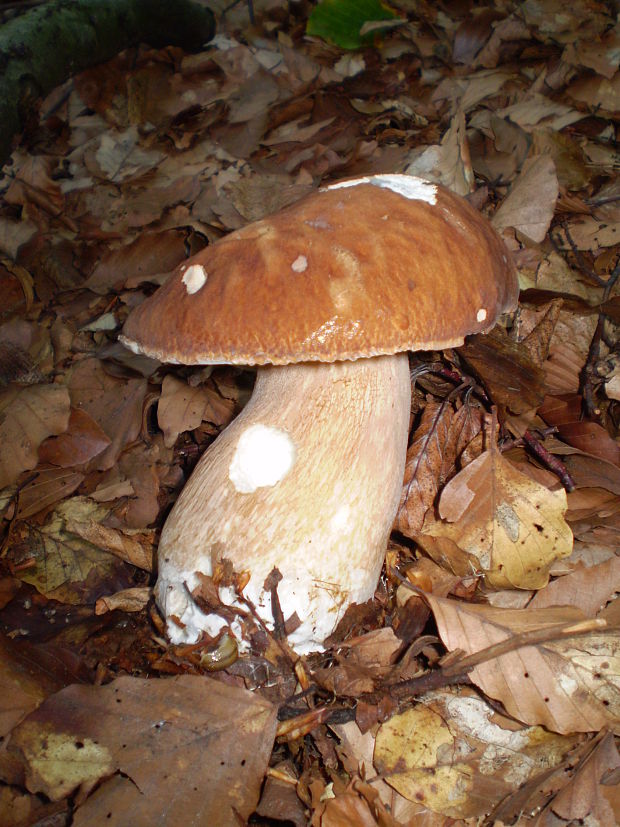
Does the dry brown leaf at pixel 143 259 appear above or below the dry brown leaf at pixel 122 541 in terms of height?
above

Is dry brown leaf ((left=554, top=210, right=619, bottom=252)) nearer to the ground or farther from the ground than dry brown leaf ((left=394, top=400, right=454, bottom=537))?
farther from the ground

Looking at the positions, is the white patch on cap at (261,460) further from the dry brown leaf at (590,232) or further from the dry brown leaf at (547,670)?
the dry brown leaf at (590,232)

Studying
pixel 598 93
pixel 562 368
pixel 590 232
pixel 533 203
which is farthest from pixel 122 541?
pixel 598 93

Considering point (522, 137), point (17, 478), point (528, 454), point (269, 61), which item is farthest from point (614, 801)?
A: point (269, 61)

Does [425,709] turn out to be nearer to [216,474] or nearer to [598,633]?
[598,633]

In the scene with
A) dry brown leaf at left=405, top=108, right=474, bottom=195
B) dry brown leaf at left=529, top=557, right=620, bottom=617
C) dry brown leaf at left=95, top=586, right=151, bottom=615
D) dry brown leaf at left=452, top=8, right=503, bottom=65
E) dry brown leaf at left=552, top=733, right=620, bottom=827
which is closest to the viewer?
dry brown leaf at left=552, top=733, right=620, bottom=827

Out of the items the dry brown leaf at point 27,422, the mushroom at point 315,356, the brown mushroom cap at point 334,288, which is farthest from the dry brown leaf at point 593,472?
the dry brown leaf at point 27,422

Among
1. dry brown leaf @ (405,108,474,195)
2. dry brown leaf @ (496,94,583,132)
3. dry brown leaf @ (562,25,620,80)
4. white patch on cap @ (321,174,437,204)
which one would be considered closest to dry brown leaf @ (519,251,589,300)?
dry brown leaf @ (405,108,474,195)

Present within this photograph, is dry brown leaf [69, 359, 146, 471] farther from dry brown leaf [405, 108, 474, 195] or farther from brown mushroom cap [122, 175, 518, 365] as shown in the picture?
dry brown leaf [405, 108, 474, 195]
